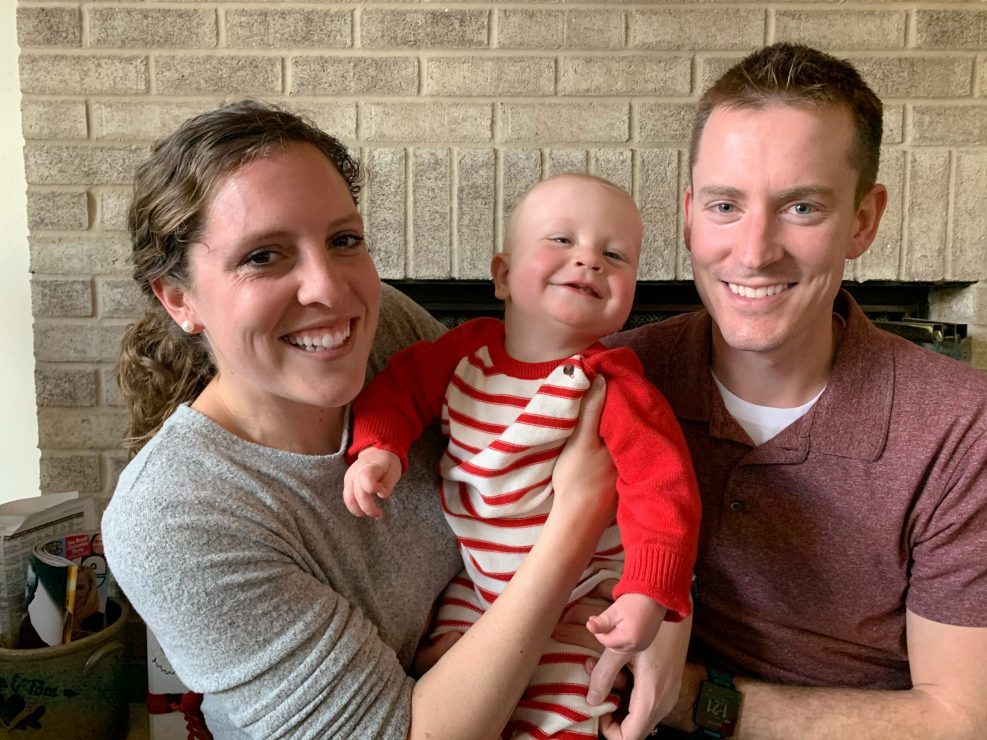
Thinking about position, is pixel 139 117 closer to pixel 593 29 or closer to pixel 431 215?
pixel 431 215

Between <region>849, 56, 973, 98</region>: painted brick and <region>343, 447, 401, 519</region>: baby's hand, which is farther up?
<region>849, 56, 973, 98</region>: painted brick

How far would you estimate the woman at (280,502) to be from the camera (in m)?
1.01

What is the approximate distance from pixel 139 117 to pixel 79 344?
2.10ft

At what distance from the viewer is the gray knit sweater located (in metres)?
1.00

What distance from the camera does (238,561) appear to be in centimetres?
101

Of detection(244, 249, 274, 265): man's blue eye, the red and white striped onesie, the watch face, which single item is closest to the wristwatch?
the watch face

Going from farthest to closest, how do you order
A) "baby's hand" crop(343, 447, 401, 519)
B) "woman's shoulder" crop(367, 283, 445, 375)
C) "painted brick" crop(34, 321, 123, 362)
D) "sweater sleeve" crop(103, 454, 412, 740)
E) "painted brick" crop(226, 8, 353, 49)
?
"painted brick" crop(34, 321, 123, 362) < "painted brick" crop(226, 8, 353, 49) < "woman's shoulder" crop(367, 283, 445, 375) < "baby's hand" crop(343, 447, 401, 519) < "sweater sleeve" crop(103, 454, 412, 740)

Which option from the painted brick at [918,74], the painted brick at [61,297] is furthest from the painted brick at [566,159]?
the painted brick at [61,297]

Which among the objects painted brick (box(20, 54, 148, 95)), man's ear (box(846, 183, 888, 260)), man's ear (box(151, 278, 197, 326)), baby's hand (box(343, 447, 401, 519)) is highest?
painted brick (box(20, 54, 148, 95))

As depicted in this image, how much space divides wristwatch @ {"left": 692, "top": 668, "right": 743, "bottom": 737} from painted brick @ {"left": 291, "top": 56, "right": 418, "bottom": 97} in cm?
161

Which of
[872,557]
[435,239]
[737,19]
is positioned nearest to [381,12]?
[435,239]

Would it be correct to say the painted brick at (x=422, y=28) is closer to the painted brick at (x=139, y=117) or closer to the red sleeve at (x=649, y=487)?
the painted brick at (x=139, y=117)

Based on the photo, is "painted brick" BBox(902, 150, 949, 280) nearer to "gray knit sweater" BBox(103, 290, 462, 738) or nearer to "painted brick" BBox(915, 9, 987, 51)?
"painted brick" BBox(915, 9, 987, 51)

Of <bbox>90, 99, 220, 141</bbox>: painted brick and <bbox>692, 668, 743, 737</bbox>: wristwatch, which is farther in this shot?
<bbox>90, 99, 220, 141</bbox>: painted brick
